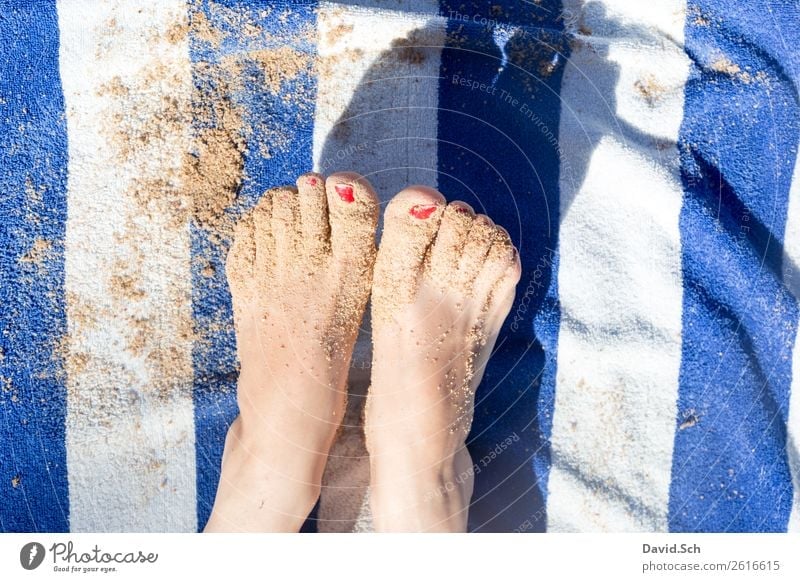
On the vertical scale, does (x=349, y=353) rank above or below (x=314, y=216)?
below

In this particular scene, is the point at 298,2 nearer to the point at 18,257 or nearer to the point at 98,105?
the point at 98,105

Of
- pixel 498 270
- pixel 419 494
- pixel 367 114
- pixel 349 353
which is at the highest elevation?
pixel 367 114

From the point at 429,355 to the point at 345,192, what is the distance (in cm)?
19

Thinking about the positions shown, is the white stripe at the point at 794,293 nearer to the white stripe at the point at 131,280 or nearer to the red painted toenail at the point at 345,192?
the red painted toenail at the point at 345,192

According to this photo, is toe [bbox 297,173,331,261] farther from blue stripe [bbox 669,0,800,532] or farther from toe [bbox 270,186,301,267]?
blue stripe [bbox 669,0,800,532]

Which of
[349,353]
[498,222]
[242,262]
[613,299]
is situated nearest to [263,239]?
[242,262]

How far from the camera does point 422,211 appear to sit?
25.1 inches

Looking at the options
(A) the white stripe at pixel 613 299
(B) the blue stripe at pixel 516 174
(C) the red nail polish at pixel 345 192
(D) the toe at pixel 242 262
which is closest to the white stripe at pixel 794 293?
(A) the white stripe at pixel 613 299

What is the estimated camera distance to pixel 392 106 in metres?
0.69

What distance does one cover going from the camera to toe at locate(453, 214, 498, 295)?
0.65 metres

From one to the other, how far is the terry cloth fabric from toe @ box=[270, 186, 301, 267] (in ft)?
0.12

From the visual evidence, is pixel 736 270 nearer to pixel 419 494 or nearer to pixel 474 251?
pixel 474 251

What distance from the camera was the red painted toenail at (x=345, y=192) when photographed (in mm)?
638

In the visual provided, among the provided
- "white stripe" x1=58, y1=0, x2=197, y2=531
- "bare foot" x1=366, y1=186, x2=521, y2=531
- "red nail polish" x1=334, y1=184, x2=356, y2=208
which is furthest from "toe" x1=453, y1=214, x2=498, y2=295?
"white stripe" x1=58, y1=0, x2=197, y2=531
